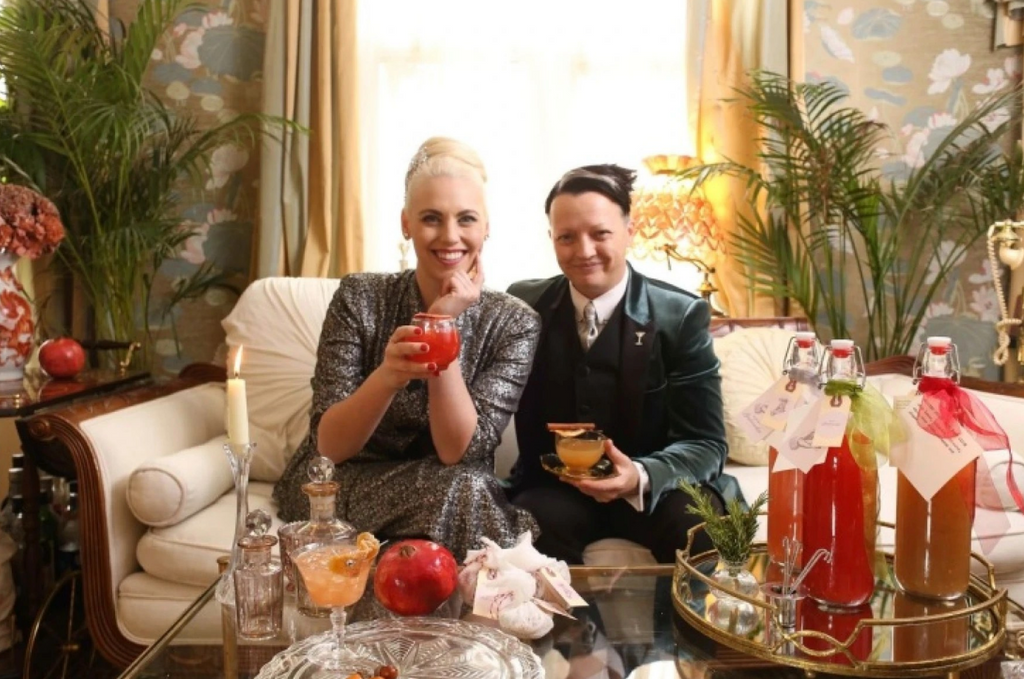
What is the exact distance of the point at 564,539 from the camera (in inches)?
69.4

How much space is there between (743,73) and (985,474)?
2.04 metres

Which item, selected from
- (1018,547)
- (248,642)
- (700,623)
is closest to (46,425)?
(248,642)

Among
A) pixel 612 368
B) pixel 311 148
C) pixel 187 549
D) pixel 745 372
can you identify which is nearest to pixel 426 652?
pixel 187 549

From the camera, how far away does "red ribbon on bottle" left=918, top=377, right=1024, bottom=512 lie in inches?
41.8

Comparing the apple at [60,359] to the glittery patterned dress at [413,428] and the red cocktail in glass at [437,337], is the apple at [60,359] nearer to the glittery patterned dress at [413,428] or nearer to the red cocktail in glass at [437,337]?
the glittery patterned dress at [413,428]

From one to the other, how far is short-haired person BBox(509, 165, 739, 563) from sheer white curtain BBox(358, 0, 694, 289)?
3.44 ft

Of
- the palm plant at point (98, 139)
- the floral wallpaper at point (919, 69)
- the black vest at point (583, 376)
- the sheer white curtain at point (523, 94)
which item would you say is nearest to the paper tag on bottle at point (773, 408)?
the black vest at point (583, 376)

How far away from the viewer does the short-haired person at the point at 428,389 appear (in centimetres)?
165

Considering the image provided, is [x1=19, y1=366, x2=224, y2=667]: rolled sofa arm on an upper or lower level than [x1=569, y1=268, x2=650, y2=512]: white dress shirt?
lower

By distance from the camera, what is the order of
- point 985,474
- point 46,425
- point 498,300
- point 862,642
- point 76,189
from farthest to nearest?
point 76,189 → point 498,300 → point 46,425 → point 985,474 → point 862,642

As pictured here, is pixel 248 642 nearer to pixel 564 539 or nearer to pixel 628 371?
pixel 564 539

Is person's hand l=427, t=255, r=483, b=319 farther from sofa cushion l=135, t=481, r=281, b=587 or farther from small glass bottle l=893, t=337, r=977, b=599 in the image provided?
small glass bottle l=893, t=337, r=977, b=599

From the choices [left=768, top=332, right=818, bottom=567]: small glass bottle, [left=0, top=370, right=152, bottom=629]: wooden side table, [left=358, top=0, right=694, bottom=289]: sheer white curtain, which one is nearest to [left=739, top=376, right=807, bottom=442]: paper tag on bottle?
[left=768, top=332, right=818, bottom=567]: small glass bottle

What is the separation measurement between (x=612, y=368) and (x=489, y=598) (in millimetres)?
861
